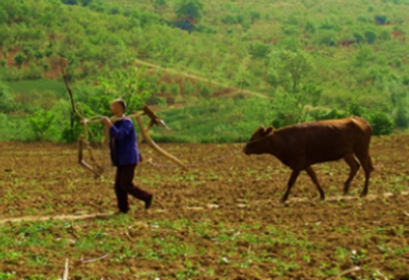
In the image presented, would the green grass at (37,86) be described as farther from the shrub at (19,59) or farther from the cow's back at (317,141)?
the cow's back at (317,141)

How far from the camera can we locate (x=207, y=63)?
87062 mm

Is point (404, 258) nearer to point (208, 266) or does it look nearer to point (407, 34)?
point (208, 266)

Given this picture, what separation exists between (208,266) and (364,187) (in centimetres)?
657

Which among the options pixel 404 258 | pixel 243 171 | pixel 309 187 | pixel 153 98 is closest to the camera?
pixel 404 258

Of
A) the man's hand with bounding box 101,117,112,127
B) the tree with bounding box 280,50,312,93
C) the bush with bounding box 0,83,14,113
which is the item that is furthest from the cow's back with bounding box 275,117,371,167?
the bush with bounding box 0,83,14,113

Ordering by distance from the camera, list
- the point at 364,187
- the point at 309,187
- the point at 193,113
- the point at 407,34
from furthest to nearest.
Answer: the point at 407,34 → the point at 193,113 → the point at 309,187 → the point at 364,187

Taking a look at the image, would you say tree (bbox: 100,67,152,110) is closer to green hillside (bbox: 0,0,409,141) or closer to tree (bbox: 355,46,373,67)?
green hillside (bbox: 0,0,409,141)

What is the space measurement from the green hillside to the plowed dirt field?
13.8 meters

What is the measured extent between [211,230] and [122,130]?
226cm

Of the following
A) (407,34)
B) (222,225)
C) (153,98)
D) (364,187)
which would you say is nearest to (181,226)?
(222,225)

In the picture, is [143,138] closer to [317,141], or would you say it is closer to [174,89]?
[317,141]

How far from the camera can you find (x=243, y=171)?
18703mm

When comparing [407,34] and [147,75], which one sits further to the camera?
[407,34]

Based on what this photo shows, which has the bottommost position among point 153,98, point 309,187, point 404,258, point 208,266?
point 153,98
